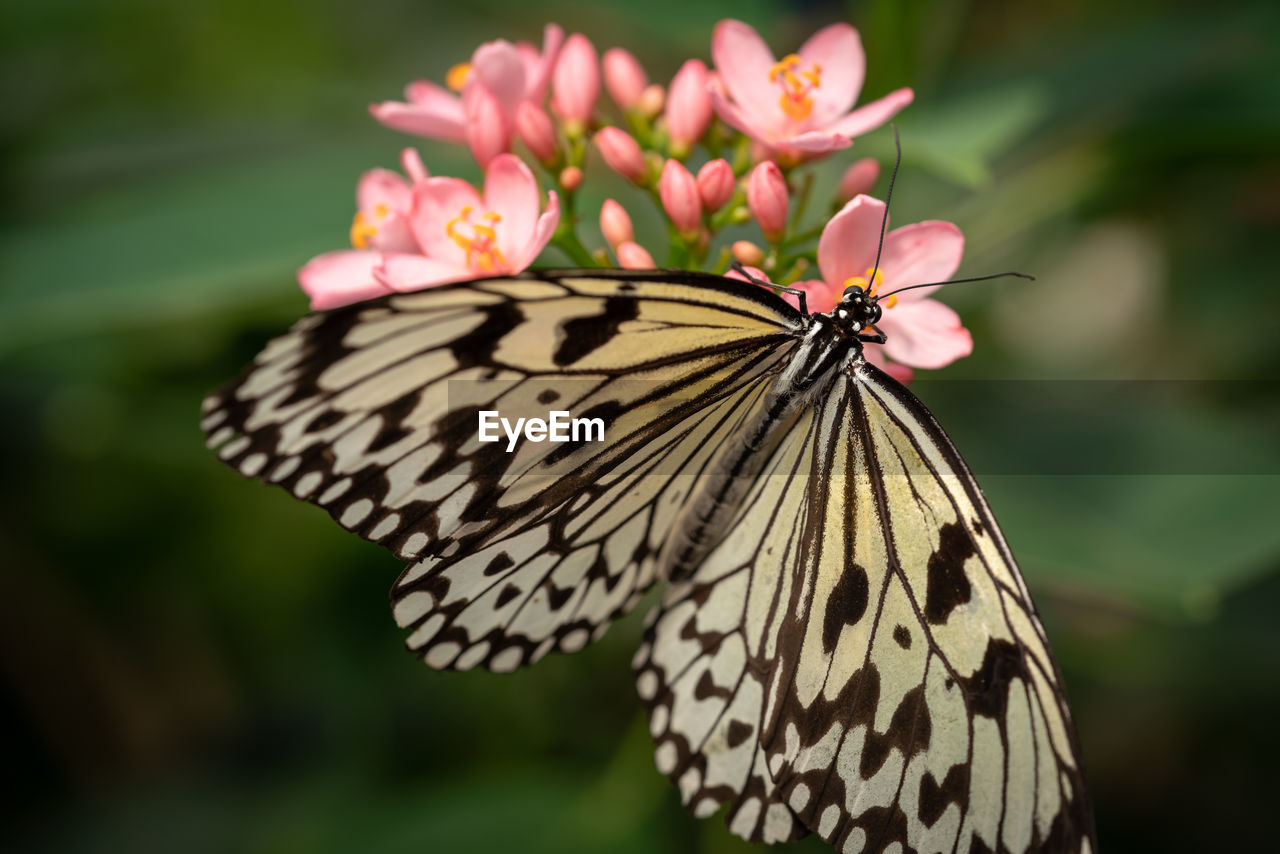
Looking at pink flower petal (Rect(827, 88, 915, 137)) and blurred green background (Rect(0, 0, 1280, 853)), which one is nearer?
pink flower petal (Rect(827, 88, 915, 137))

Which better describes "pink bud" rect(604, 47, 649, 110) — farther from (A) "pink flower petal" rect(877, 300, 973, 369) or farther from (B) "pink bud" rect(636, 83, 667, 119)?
(A) "pink flower petal" rect(877, 300, 973, 369)

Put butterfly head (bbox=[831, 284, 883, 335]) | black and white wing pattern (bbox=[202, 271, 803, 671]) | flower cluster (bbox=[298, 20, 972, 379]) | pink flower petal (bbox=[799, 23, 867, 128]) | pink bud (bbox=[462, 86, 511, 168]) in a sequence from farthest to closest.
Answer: pink flower petal (bbox=[799, 23, 867, 128])
pink bud (bbox=[462, 86, 511, 168])
flower cluster (bbox=[298, 20, 972, 379])
butterfly head (bbox=[831, 284, 883, 335])
black and white wing pattern (bbox=[202, 271, 803, 671])

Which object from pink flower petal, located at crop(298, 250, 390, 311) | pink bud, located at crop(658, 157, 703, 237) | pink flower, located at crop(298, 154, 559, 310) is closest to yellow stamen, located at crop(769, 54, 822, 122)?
pink bud, located at crop(658, 157, 703, 237)

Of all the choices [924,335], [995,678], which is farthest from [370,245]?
[995,678]

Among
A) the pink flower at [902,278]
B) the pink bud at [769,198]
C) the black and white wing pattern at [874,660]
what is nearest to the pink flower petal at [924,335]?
the pink flower at [902,278]

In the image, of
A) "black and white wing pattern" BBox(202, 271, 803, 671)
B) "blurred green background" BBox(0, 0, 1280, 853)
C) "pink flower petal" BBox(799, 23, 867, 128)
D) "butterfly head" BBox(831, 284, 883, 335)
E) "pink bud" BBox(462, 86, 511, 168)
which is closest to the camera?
"black and white wing pattern" BBox(202, 271, 803, 671)

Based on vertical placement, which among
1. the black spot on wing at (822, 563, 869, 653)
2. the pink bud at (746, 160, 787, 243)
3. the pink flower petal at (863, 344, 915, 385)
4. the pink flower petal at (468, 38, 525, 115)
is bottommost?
the black spot on wing at (822, 563, 869, 653)

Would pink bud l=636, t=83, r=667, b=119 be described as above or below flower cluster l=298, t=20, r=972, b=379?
above
